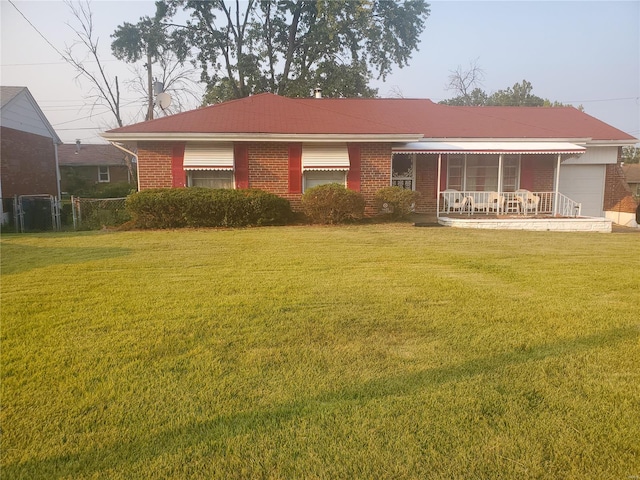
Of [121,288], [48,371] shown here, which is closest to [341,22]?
[121,288]

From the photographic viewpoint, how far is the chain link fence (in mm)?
13578

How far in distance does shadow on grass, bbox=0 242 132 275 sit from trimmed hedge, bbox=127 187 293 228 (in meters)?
3.23

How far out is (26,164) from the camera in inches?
887

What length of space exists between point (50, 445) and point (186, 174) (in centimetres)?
1284

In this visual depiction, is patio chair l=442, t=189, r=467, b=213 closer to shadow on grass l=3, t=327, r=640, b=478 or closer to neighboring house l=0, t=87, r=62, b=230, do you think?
shadow on grass l=3, t=327, r=640, b=478

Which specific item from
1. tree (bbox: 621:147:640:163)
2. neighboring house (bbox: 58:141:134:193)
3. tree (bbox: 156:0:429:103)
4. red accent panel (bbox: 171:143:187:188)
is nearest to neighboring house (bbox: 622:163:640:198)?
tree (bbox: 621:147:640:163)

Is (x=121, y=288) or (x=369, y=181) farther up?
(x=369, y=181)

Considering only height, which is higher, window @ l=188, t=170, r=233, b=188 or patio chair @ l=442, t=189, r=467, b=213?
window @ l=188, t=170, r=233, b=188

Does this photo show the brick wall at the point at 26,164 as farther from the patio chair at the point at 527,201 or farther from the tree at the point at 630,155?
the tree at the point at 630,155

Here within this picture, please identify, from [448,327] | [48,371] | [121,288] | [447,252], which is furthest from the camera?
[447,252]

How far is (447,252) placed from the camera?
8.38m

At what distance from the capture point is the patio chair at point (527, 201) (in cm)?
1509

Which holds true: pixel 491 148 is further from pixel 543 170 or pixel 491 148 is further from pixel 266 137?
pixel 266 137

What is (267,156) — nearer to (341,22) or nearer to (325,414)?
(325,414)
